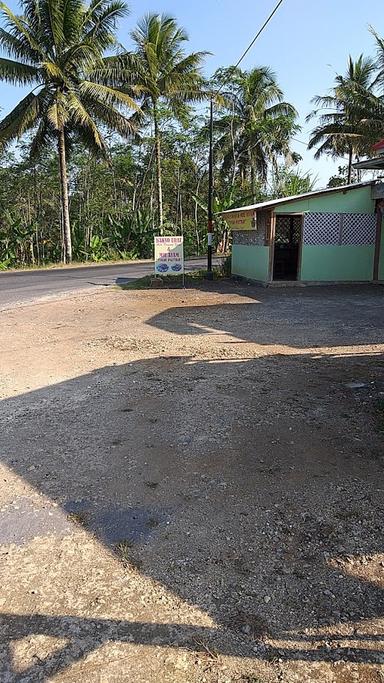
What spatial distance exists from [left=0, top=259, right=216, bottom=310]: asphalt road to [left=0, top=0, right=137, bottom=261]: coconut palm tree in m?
4.32

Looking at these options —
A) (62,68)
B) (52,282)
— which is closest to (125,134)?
(62,68)

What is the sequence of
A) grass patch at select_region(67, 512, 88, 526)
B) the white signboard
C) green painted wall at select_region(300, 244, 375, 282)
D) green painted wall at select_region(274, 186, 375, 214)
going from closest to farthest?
grass patch at select_region(67, 512, 88, 526) → green painted wall at select_region(274, 186, 375, 214) → green painted wall at select_region(300, 244, 375, 282) → the white signboard

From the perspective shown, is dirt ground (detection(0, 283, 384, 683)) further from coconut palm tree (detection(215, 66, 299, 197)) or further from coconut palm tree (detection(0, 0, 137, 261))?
coconut palm tree (detection(215, 66, 299, 197))

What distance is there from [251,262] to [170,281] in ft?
8.95

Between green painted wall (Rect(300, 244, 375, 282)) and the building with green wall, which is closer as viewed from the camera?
the building with green wall

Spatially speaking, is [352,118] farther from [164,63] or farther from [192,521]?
[192,521]

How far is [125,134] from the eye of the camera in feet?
75.4

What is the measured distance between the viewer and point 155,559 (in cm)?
253

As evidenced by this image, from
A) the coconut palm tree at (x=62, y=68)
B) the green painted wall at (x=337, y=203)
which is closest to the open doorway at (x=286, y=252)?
the green painted wall at (x=337, y=203)

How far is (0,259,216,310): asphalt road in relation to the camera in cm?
1350

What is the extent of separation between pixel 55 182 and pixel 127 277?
14289 mm

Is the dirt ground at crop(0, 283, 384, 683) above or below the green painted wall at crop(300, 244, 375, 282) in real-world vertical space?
below

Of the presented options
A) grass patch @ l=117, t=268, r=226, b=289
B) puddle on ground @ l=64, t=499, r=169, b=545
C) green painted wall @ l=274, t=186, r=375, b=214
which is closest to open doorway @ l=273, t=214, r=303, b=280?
green painted wall @ l=274, t=186, r=375, b=214

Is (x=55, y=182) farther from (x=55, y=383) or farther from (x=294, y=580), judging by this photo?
(x=294, y=580)
